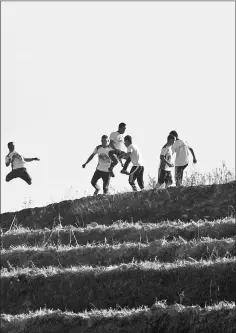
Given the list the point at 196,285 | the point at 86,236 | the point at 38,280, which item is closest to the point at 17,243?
the point at 86,236

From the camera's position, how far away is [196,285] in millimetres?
22938

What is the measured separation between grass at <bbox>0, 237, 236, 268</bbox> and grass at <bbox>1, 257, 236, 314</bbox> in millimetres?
732

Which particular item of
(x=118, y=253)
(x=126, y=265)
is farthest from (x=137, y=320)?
(x=118, y=253)

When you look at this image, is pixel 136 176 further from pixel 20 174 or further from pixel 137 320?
pixel 137 320

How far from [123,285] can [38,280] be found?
5.73 feet

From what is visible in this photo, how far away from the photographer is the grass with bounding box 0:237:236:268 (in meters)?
24.8

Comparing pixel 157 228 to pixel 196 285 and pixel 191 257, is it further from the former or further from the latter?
pixel 196 285

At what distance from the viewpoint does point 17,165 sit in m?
30.2

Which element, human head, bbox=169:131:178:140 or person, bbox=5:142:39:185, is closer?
human head, bbox=169:131:178:140

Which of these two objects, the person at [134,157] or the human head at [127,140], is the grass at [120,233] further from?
the human head at [127,140]

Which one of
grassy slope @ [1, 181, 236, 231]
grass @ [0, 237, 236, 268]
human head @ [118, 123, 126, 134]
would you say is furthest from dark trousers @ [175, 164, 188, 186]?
grass @ [0, 237, 236, 268]

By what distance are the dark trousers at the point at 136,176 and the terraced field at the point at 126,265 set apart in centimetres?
33


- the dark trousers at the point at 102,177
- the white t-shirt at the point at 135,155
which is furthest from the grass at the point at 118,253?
the dark trousers at the point at 102,177

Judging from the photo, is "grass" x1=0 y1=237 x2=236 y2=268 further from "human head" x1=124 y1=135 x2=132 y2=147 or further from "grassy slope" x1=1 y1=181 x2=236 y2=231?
"human head" x1=124 y1=135 x2=132 y2=147
